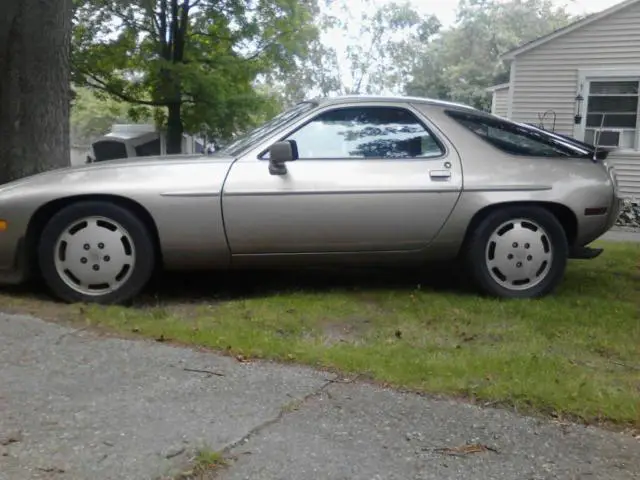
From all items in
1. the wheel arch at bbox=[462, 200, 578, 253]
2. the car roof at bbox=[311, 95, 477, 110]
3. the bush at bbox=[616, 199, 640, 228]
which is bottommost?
the bush at bbox=[616, 199, 640, 228]

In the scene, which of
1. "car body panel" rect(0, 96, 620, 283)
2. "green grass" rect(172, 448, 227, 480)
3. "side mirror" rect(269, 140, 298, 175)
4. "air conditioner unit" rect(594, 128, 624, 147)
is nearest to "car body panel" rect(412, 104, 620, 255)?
"car body panel" rect(0, 96, 620, 283)

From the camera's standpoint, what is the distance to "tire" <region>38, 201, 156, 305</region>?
4.64 meters

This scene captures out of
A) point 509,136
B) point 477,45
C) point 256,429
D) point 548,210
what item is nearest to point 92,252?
point 256,429

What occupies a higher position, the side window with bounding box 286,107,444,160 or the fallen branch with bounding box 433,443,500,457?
the side window with bounding box 286,107,444,160

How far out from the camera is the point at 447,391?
329 cm

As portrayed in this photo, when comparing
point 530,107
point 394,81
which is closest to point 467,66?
point 394,81

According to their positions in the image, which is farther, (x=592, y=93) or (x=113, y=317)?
(x=592, y=93)

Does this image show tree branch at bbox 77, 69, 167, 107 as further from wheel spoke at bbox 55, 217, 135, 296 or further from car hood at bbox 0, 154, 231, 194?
wheel spoke at bbox 55, 217, 135, 296

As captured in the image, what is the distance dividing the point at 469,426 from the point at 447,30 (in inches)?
1995

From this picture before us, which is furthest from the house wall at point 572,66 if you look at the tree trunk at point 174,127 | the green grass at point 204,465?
the green grass at point 204,465

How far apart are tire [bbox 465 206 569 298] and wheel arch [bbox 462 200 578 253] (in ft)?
0.09

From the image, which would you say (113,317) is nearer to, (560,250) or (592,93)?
(560,250)

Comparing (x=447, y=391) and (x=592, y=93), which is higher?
(x=592, y=93)

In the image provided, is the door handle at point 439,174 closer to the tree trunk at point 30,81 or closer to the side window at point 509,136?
the side window at point 509,136
